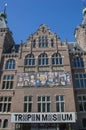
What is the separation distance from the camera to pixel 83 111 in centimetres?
2931

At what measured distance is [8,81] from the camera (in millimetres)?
32812

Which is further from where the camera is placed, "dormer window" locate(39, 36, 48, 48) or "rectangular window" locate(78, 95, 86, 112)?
"dormer window" locate(39, 36, 48, 48)

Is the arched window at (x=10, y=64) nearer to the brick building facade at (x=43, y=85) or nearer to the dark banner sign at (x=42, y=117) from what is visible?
the brick building facade at (x=43, y=85)

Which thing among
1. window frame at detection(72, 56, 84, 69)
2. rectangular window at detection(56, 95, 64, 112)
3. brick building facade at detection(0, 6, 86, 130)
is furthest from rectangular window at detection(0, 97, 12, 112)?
window frame at detection(72, 56, 84, 69)

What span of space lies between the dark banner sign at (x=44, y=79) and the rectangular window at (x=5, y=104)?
3.35 metres

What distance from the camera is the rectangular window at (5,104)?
30.1m

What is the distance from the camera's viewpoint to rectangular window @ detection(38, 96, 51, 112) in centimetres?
2838

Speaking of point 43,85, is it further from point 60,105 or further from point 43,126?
point 43,126

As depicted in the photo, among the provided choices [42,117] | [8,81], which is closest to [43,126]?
[42,117]

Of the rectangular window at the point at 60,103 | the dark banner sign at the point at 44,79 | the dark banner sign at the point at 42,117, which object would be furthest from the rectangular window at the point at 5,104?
the rectangular window at the point at 60,103

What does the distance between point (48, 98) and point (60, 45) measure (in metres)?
11.7

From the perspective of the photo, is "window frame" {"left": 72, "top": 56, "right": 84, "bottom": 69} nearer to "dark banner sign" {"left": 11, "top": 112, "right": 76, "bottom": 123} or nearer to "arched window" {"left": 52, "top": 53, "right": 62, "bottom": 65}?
"arched window" {"left": 52, "top": 53, "right": 62, "bottom": 65}

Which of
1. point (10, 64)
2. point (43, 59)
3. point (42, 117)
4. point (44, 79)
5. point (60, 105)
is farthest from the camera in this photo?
point (10, 64)

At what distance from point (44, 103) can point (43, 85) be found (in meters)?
3.10
